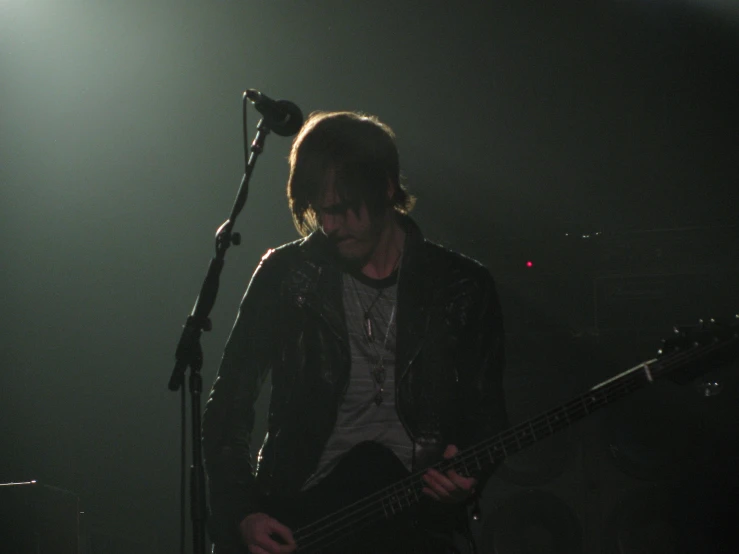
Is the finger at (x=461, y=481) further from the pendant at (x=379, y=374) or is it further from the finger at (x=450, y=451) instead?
the pendant at (x=379, y=374)

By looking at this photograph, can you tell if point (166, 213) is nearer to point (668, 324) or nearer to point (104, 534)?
point (104, 534)

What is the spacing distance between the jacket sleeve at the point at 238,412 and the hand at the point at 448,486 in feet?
1.52

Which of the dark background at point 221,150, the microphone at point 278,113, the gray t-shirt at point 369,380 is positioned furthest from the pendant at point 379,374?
the dark background at point 221,150

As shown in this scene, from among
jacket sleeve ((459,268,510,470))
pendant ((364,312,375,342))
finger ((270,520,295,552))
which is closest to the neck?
pendant ((364,312,375,342))

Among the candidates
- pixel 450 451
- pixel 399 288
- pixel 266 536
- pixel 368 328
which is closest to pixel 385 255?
pixel 399 288

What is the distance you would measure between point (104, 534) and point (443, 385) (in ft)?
8.49

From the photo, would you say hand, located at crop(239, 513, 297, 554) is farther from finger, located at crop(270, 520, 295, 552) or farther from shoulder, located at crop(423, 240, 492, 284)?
shoulder, located at crop(423, 240, 492, 284)

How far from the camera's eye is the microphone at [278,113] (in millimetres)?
2244

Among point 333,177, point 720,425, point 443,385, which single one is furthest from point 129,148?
point 720,425

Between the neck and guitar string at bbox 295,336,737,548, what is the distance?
1.91 feet

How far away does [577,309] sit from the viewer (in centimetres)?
328

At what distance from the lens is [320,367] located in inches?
92.8

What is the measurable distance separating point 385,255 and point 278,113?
0.54 metres

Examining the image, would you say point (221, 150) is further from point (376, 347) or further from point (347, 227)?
point (376, 347)
